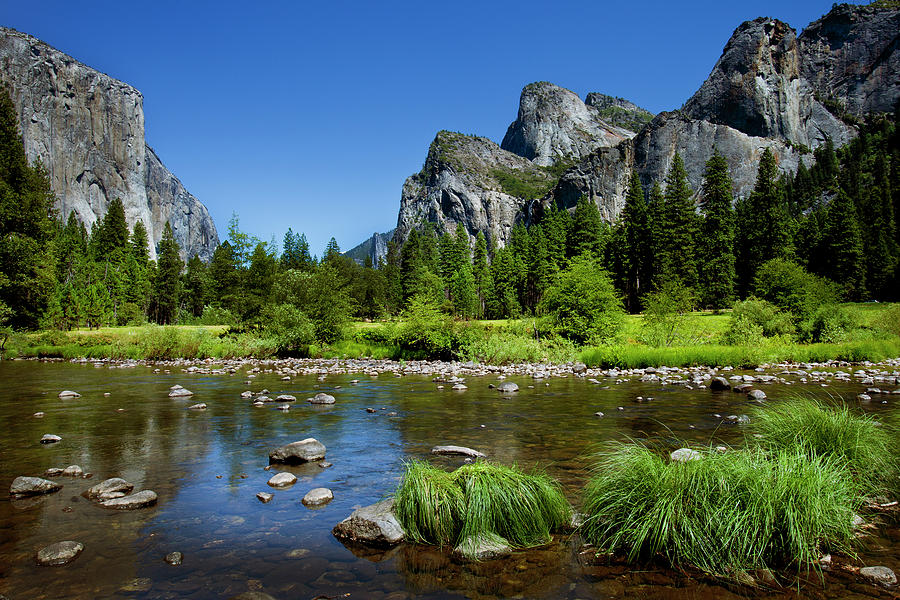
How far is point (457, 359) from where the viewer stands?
31781 millimetres

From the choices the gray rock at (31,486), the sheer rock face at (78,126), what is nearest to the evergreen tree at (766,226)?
the gray rock at (31,486)

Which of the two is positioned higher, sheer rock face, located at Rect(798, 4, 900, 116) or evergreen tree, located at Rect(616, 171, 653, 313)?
sheer rock face, located at Rect(798, 4, 900, 116)

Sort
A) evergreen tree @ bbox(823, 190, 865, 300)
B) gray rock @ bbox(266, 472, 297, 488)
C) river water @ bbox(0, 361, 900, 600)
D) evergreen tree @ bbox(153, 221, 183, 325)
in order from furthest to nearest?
1. evergreen tree @ bbox(153, 221, 183, 325)
2. evergreen tree @ bbox(823, 190, 865, 300)
3. gray rock @ bbox(266, 472, 297, 488)
4. river water @ bbox(0, 361, 900, 600)

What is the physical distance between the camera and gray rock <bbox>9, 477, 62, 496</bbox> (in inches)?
286

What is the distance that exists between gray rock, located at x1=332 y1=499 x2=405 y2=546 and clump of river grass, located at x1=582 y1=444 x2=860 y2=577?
7.36ft

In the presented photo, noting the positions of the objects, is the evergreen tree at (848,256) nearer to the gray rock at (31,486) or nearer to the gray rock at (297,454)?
the gray rock at (297,454)

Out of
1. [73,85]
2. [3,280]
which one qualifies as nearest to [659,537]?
[3,280]

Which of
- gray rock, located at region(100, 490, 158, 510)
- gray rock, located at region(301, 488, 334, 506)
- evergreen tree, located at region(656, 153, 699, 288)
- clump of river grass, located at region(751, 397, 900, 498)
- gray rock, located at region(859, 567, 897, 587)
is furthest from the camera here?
evergreen tree, located at region(656, 153, 699, 288)

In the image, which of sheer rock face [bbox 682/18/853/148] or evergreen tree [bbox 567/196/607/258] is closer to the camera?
evergreen tree [bbox 567/196/607/258]

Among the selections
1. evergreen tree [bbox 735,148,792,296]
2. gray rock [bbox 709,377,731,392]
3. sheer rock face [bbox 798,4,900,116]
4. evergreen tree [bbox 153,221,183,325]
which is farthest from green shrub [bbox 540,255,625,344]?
sheer rock face [bbox 798,4,900,116]

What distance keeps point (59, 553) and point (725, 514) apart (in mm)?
6993

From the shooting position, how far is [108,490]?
727cm

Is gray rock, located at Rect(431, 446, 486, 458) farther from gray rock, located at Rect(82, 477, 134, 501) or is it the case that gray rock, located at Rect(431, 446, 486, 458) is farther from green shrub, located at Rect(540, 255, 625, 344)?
green shrub, located at Rect(540, 255, 625, 344)

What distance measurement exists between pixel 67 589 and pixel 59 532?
66.7 inches
